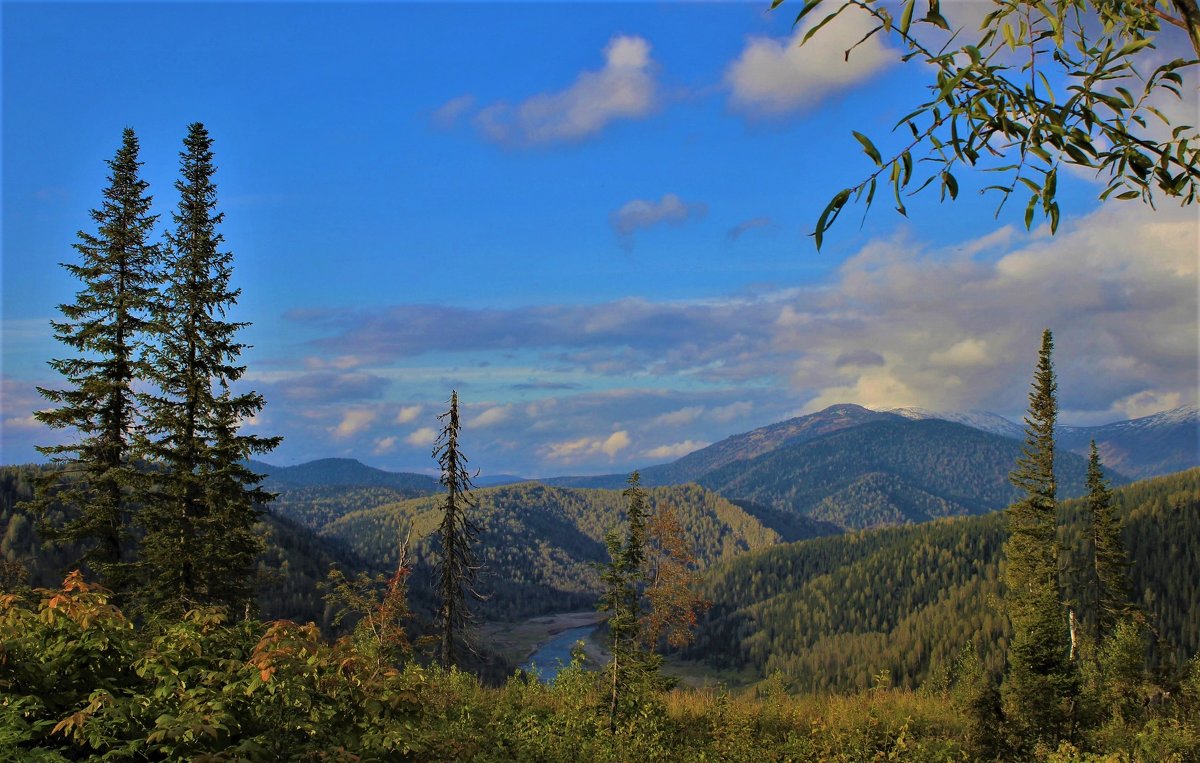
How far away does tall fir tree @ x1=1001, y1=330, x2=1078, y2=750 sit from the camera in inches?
908

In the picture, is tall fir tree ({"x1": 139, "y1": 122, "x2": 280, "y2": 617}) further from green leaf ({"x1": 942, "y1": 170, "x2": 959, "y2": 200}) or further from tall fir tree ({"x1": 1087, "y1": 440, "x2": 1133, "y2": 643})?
tall fir tree ({"x1": 1087, "y1": 440, "x2": 1133, "y2": 643})

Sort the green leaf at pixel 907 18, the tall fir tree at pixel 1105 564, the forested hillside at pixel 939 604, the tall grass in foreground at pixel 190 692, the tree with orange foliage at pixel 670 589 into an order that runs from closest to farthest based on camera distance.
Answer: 1. the green leaf at pixel 907 18
2. the tall grass in foreground at pixel 190 692
3. the tree with orange foliage at pixel 670 589
4. the tall fir tree at pixel 1105 564
5. the forested hillside at pixel 939 604

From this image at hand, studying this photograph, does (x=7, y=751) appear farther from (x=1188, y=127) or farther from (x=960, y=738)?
(x=960, y=738)

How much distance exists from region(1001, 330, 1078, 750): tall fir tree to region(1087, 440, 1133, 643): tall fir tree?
4.21m

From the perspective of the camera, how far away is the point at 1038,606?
3228 centimetres

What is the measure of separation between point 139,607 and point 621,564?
13.6m

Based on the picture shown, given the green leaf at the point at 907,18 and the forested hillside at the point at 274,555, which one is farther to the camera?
the forested hillside at the point at 274,555

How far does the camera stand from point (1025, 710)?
2336cm

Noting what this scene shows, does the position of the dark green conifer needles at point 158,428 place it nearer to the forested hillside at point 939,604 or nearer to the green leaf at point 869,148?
the green leaf at point 869,148

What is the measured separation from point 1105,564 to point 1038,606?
15.0m

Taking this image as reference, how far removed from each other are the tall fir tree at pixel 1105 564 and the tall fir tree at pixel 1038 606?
421cm

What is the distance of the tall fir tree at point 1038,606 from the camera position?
2306 centimetres

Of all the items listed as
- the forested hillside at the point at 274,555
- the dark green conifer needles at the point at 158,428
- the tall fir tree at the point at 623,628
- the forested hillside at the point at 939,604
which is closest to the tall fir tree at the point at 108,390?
the dark green conifer needles at the point at 158,428

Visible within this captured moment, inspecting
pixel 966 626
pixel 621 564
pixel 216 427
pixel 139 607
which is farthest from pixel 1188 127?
pixel 966 626
